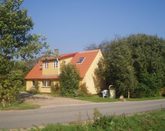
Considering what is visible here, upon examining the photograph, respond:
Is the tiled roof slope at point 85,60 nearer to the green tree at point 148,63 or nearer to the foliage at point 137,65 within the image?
the foliage at point 137,65

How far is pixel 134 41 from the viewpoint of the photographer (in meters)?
41.5

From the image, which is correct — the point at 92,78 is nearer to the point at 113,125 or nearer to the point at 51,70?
the point at 51,70

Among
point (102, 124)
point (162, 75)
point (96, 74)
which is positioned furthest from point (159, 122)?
point (96, 74)

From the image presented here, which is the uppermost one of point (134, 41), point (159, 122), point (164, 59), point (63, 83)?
point (134, 41)

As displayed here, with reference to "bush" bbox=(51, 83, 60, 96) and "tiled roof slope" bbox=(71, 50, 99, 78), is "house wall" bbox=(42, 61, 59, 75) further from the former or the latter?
"tiled roof slope" bbox=(71, 50, 99, 78)

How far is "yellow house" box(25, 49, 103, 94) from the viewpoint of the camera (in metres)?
43.4

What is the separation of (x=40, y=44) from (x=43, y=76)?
811 inches

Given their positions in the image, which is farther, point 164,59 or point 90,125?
point 164,59

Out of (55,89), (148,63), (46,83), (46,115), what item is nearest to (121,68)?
(148,63)

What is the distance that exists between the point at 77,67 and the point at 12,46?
18.4 meters

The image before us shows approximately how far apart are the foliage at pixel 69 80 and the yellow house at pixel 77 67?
169 centimetres

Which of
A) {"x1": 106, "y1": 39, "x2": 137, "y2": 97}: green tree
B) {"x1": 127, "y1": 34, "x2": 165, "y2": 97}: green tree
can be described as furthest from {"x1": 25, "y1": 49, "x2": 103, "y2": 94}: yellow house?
{"x1": 127, "y1": 34, "x2": 165, "y2": 97}: green tree

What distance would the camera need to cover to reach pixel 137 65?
40.6 m

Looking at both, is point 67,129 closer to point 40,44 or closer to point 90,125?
point 90,125
